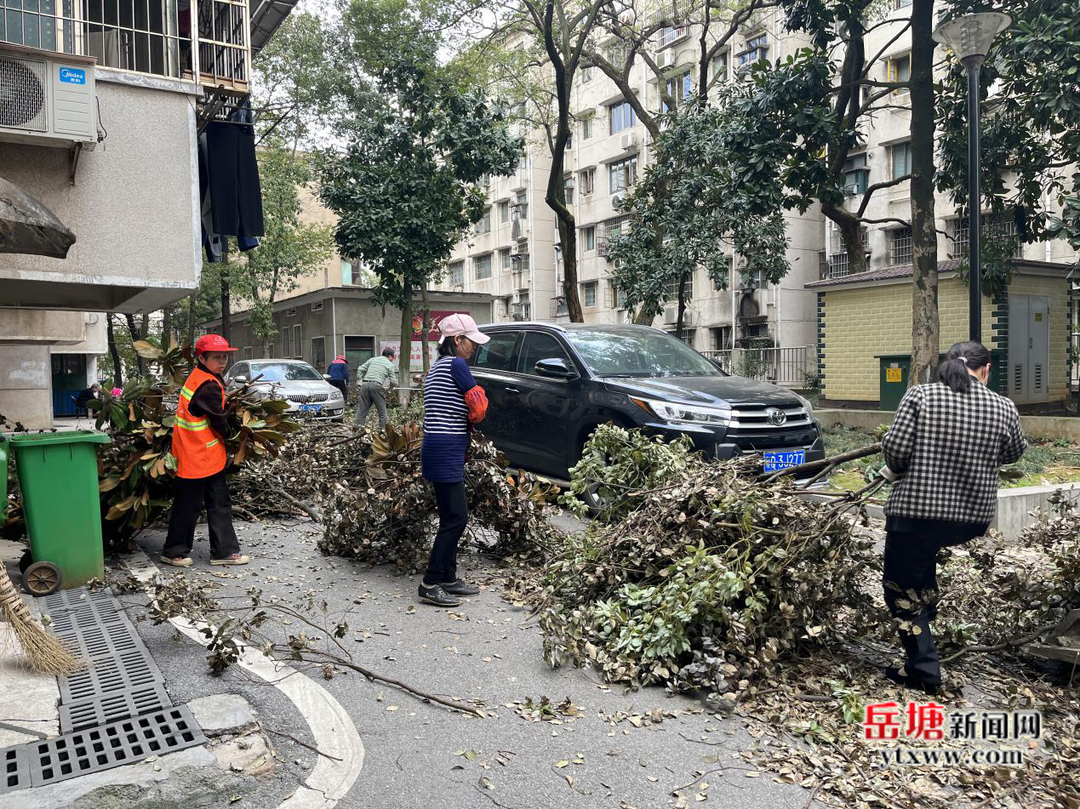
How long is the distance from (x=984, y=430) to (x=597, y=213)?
41.1 m

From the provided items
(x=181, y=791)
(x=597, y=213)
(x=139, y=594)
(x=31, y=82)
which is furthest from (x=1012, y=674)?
(x=597, y=213)

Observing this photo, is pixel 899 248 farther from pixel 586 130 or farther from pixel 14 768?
pixel 14 768

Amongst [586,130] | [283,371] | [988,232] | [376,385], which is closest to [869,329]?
[988,232]

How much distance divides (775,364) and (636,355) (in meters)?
21.6

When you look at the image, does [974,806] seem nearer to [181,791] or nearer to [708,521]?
[708,521]

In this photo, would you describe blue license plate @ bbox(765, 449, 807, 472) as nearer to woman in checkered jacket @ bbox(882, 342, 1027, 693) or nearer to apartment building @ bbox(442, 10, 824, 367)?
woman in checkered jacket @ bbox(882, 342, 1027, 693)

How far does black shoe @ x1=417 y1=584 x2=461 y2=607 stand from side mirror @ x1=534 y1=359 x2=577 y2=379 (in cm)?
325

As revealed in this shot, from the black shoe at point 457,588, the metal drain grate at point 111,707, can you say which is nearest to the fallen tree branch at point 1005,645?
the black shoe at point 457,588

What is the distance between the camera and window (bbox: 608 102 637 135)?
4121 centimetres

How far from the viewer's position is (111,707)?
12.4 feet

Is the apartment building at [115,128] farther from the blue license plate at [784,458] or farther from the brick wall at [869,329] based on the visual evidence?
the brick wall at [869,329]

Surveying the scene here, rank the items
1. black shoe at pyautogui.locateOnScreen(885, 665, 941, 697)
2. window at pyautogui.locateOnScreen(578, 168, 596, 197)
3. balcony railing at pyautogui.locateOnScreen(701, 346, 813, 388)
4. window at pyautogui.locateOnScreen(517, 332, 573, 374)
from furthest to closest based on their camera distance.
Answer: window at pyautogui.locateOnScreen(578, 168, 596, 197) < balcony railing at pyautogui.locateOnScreen(701, 346, 813, 388) < window at pyautogui.locateOnScreen(517, 332, 573, 374) < black shoe at pyautogui.locateOnScreen(885, 665, 941, 697)

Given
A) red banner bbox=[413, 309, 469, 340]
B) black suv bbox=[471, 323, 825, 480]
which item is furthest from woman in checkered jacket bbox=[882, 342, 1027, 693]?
red banner bbox=[413, 309, 469, 340]

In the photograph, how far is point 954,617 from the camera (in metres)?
5.07
